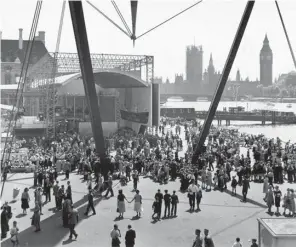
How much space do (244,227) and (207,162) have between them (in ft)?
35.2

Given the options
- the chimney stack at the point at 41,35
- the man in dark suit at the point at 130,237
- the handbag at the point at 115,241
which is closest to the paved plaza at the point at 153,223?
the man in dark suit at the point at 130,237

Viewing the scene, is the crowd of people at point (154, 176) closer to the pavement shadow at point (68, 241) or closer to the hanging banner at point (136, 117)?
the pavement shadow at point (68, 241)

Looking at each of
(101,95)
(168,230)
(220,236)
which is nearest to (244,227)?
(220,236)

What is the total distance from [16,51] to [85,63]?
67397 mm

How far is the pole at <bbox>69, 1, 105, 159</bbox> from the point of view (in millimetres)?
13953

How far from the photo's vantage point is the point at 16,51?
78.2 meters

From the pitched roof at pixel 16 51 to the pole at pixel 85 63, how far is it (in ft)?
203

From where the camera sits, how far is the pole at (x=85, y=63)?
13953 mm

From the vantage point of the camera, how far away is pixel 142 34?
16.4m

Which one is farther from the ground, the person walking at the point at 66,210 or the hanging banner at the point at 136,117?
the hanging banner at the point at 136,117

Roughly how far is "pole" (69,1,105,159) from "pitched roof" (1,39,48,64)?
61.9 m

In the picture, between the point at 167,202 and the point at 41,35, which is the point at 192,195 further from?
the point at 41,35

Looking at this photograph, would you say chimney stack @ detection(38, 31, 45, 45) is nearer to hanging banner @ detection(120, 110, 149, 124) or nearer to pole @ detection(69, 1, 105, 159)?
hanging banner @ detection(120, 110, 149, 124)

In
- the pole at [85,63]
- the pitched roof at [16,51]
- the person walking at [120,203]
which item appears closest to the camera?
the person walking at [120,203]
